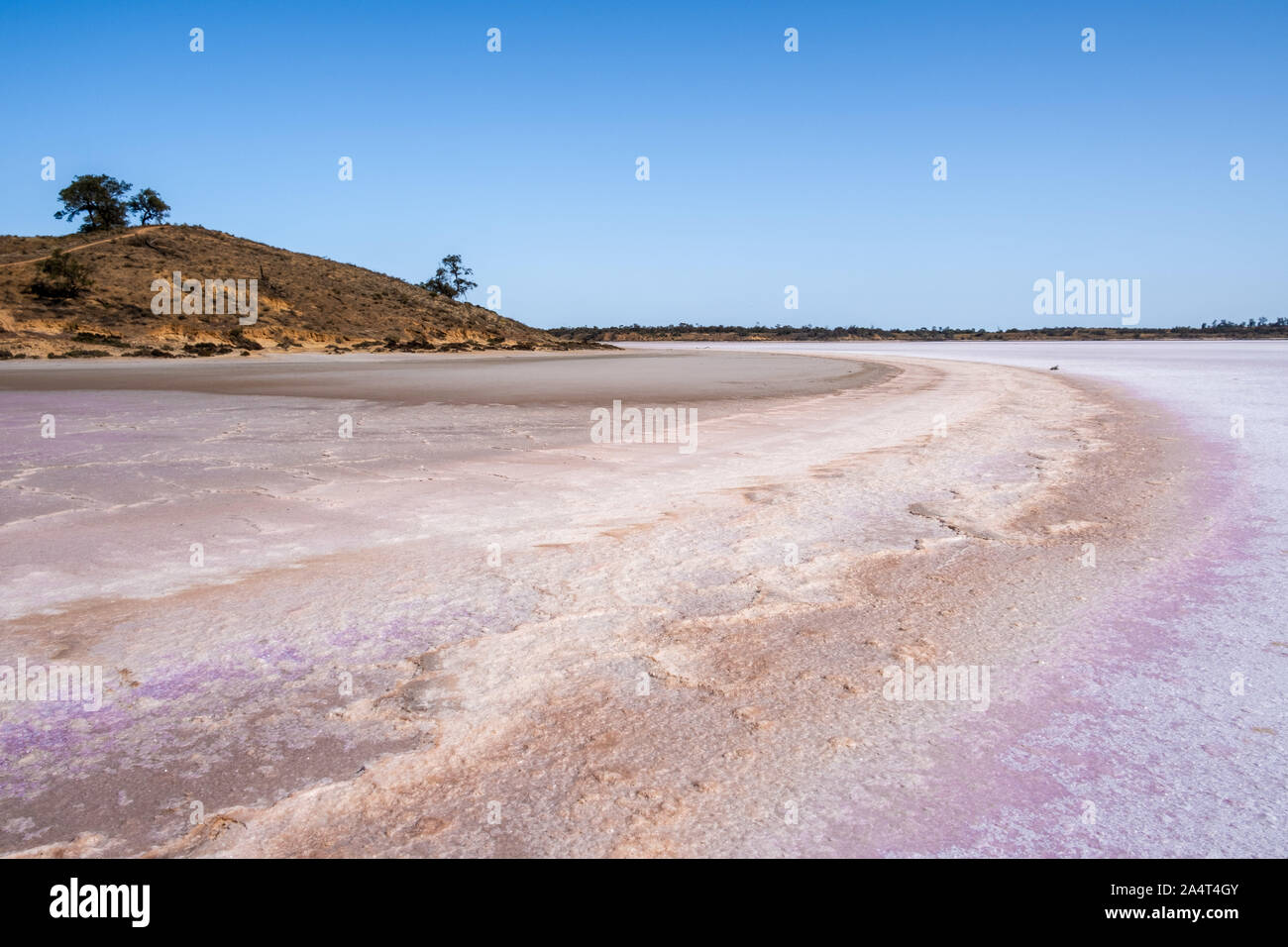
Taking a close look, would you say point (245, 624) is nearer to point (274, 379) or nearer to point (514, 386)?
point (514, 386)

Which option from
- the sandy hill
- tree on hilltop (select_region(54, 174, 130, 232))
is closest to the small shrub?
the sandy hill

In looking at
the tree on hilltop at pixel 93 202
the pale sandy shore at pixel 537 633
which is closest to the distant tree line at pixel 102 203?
the tree on hilltop at pixel 93 202

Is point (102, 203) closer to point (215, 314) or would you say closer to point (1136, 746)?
point (215, 314)

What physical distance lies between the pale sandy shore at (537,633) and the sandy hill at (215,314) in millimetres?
26883

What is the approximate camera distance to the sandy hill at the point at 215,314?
30.1 m

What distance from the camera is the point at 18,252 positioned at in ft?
128

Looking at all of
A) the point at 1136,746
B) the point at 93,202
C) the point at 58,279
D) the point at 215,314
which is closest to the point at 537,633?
the point at 1136,746

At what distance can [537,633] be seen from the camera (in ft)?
10.6

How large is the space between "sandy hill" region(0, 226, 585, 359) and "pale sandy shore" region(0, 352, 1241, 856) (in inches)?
1058

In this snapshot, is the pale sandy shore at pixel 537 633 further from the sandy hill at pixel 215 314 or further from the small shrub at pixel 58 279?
the small shrub at pixel 58 279

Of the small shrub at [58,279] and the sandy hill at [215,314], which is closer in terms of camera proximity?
the sandy hill at [215,314]

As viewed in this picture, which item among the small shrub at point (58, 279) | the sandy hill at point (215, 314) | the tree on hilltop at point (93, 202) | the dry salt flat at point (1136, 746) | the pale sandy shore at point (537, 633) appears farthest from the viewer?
the tree on hilltop at point (93, 202)

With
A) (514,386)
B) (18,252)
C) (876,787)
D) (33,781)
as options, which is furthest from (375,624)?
(18,252)
